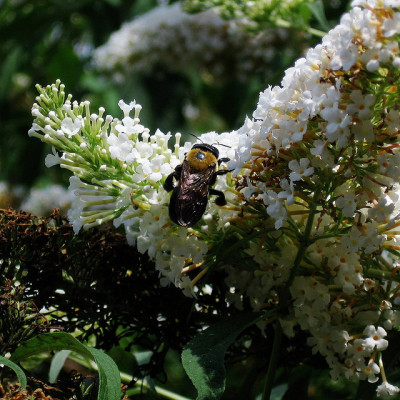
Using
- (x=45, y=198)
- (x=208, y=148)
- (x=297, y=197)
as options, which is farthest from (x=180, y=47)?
(x=297, y=197)

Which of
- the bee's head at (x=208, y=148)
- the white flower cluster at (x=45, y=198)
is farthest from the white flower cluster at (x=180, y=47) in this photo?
the bee's head at (x=208, y=148)

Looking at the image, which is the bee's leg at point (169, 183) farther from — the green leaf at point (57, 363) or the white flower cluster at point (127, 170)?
the green leaf at point (57, 363)

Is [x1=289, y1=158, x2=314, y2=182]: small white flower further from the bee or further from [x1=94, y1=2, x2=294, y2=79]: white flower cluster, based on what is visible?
[x1=94, y1=2, x2=294, y2=79]: white flower cluster

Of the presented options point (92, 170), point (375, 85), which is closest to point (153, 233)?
point (92, 170)

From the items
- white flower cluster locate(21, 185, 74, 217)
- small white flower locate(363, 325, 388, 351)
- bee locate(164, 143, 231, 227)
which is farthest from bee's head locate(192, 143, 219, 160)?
white flower cluster locate(21, 185, 74, 217)

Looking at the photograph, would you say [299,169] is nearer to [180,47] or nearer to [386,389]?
[386,389]

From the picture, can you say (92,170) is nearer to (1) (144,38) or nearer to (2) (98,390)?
(2) (98,390)
